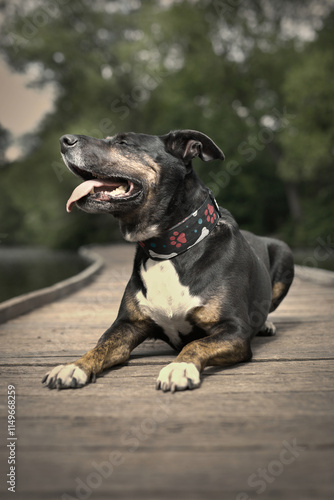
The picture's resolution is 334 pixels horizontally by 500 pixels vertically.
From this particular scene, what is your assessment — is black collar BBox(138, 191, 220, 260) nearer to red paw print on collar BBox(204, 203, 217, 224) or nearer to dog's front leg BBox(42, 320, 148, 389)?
red paw print on collar BBox(204, 203, 217, 224)

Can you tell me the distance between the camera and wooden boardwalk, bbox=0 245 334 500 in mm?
1497

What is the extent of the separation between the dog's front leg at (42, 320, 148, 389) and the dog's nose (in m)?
1.07

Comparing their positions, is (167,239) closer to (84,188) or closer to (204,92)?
(84,188)

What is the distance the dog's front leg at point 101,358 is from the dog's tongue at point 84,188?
0.77 m

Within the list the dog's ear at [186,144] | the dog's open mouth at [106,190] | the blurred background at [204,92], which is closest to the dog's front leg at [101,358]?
the dog's open mouth at [106,190]

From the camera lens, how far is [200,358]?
264cm

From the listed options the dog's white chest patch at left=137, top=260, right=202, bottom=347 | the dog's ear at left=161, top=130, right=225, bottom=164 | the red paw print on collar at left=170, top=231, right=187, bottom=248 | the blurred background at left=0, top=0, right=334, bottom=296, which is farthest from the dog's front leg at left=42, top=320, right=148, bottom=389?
the blurred background at left=0, top=0, right=334, bottom=296

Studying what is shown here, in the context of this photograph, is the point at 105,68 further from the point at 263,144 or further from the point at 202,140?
the point at 202,140

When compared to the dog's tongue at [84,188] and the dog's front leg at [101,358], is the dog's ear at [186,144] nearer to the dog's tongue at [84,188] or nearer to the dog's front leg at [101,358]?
the dog's tongue at [84,188]

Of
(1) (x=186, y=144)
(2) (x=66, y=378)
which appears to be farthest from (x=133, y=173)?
(2) (x=66, y=378)

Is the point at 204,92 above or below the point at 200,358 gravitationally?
below

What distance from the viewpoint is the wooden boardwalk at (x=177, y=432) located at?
150 cm

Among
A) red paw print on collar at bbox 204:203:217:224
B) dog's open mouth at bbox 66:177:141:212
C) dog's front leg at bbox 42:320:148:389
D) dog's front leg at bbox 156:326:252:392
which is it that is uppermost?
dog's open mouth at bbox 66:177:141:212

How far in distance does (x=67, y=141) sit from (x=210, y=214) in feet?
Answer: 3.11
